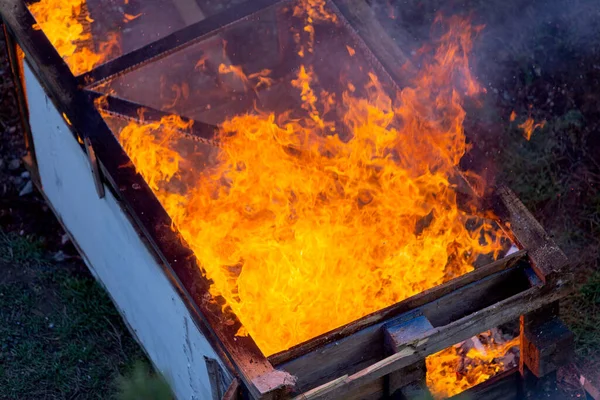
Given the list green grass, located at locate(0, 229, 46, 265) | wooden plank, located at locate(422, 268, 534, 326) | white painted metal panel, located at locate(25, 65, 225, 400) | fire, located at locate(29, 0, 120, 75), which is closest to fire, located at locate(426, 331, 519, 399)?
wooden plank, located at locate(422, 268, 534, 326)

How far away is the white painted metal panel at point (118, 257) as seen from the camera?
4363 mm

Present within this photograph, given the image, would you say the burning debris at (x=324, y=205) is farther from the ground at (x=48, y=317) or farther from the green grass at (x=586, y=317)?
the ground at (x=48, y=317)

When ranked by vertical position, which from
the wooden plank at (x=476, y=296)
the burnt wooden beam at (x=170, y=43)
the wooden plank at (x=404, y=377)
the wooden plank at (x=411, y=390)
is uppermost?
the burnt wooden beam at (x=170, y=43)

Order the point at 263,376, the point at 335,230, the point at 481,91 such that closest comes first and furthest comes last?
the point at 263,376 → the point at 335,230 → the point at 481,91

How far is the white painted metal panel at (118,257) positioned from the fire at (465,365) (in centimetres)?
156

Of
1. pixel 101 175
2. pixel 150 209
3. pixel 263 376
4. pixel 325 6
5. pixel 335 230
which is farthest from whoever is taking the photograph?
pixel 325 6

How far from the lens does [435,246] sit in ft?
16.1

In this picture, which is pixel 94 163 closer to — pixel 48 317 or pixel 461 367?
pixel 48 317

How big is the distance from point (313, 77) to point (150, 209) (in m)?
2.48

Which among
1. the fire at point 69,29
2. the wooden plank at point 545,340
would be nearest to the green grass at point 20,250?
the fire at point 69,29

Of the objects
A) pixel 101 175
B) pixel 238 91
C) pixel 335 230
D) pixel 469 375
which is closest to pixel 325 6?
pixel 238 91

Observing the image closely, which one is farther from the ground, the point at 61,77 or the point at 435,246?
the point at 61,77

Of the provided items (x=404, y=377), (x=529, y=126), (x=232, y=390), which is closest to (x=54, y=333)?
(x=232, y=390)

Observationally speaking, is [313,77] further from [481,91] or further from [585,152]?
[585,152]
